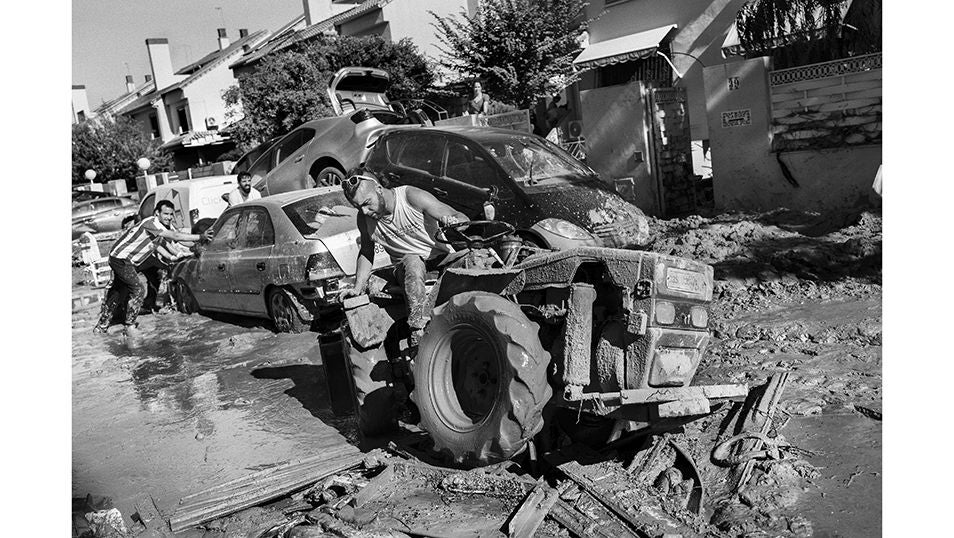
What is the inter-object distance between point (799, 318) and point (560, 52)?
45.1 ft

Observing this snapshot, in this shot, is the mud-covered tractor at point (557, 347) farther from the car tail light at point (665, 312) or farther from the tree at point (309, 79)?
the tree at point (309, 79)

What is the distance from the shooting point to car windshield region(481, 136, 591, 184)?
9.42 m

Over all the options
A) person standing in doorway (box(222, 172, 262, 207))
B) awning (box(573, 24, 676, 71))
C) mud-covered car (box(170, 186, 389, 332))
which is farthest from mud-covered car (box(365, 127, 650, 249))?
awning (box(573, 24, 676, 71))

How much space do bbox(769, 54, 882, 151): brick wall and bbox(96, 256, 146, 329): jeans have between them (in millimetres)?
9467

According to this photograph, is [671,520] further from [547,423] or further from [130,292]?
[130,292]

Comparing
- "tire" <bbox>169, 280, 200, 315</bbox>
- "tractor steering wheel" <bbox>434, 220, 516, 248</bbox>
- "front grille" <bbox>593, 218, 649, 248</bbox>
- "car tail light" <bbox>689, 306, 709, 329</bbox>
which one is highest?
"tractor steering wheel" <bbox>434, 220, 516, 248</bbox>

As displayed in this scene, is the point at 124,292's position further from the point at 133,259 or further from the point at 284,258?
the point at 284,258

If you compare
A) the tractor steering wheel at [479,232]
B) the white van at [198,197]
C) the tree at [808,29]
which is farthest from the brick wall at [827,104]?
the white van at [198,197]

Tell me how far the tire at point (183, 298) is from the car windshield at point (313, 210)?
2851 mm

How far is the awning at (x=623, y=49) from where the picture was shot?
19.0m

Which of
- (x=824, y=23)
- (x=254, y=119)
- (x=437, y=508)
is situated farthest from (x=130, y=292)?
(x=254, y=119)

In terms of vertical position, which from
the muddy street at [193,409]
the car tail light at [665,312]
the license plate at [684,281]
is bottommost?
the muddy street at [193,409]

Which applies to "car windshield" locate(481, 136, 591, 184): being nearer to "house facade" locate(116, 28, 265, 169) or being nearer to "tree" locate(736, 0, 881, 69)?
"tree" locate(736, 0, 881, 69)

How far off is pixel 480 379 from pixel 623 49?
1606 cm
